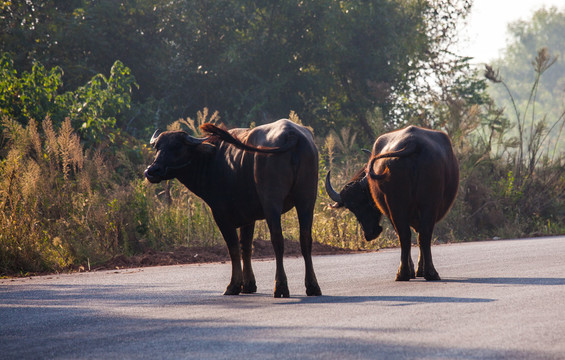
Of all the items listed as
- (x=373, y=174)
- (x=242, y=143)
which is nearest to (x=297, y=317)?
(x=242, y=143)

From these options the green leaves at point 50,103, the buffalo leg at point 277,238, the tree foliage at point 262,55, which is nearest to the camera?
the buffalo leg at point 277,238

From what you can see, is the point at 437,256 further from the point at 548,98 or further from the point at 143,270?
the point at 548,98

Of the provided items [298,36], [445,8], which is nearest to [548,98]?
[445,8]

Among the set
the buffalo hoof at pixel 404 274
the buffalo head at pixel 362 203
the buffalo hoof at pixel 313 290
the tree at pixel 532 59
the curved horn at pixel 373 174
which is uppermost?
the tree at pixel 532 59

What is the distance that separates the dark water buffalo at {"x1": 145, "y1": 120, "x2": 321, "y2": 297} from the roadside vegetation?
496 cm

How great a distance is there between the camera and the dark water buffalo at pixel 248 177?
8383 mm

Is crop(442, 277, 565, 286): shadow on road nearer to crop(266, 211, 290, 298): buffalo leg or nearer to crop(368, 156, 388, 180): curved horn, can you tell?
crop(368, 156, 388, 180): curved horn

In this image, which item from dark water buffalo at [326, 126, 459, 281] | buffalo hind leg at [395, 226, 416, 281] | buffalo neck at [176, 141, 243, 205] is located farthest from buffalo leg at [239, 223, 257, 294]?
buffalo hind leg at [395, 226, 416, 281]

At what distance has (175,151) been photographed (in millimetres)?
9336

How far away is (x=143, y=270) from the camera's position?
42.1 feet

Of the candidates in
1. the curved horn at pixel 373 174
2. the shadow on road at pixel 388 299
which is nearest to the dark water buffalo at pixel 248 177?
the shadow on road at pixel 388 299

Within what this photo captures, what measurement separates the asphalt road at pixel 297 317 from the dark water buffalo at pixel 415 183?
19.3 inches

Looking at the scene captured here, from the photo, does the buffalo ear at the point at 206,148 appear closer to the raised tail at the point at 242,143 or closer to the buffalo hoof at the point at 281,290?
the raised tail at the point at 242,143

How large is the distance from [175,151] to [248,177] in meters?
1.03
